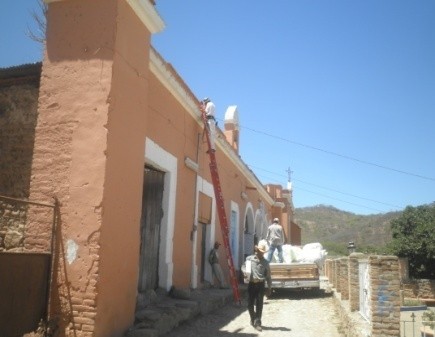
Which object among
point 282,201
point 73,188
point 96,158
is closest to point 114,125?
point 96,158

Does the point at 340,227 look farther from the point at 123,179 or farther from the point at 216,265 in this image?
the point at 123,179

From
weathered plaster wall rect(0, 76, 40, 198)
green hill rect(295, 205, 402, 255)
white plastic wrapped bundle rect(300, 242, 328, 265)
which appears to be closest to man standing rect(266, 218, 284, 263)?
white plastic wrapped bundle rect(300, 242, 328, 265)

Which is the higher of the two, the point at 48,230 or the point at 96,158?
the point at 96,158

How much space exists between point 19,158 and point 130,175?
2.60 m

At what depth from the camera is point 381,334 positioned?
17.4 feet

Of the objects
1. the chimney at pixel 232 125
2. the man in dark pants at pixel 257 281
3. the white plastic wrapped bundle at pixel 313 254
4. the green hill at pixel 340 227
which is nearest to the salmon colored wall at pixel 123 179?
the man in dark pants at pixel 257 281

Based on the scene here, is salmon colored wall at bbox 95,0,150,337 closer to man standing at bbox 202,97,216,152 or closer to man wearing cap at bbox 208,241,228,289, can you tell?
man standing at bbox 202,97,216,152

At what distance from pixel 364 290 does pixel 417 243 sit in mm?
19787

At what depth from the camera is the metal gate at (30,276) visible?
193 inches

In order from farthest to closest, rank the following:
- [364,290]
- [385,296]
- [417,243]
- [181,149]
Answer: [417,243]
[181,149]
[364,290]
[385,296]

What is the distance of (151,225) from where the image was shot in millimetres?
8227

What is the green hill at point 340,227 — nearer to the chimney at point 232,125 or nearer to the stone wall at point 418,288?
the stone wall at point 418,288

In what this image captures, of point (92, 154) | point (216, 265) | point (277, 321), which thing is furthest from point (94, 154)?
point (216, 265)

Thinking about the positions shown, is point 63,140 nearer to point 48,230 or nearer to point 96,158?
point 96,158
